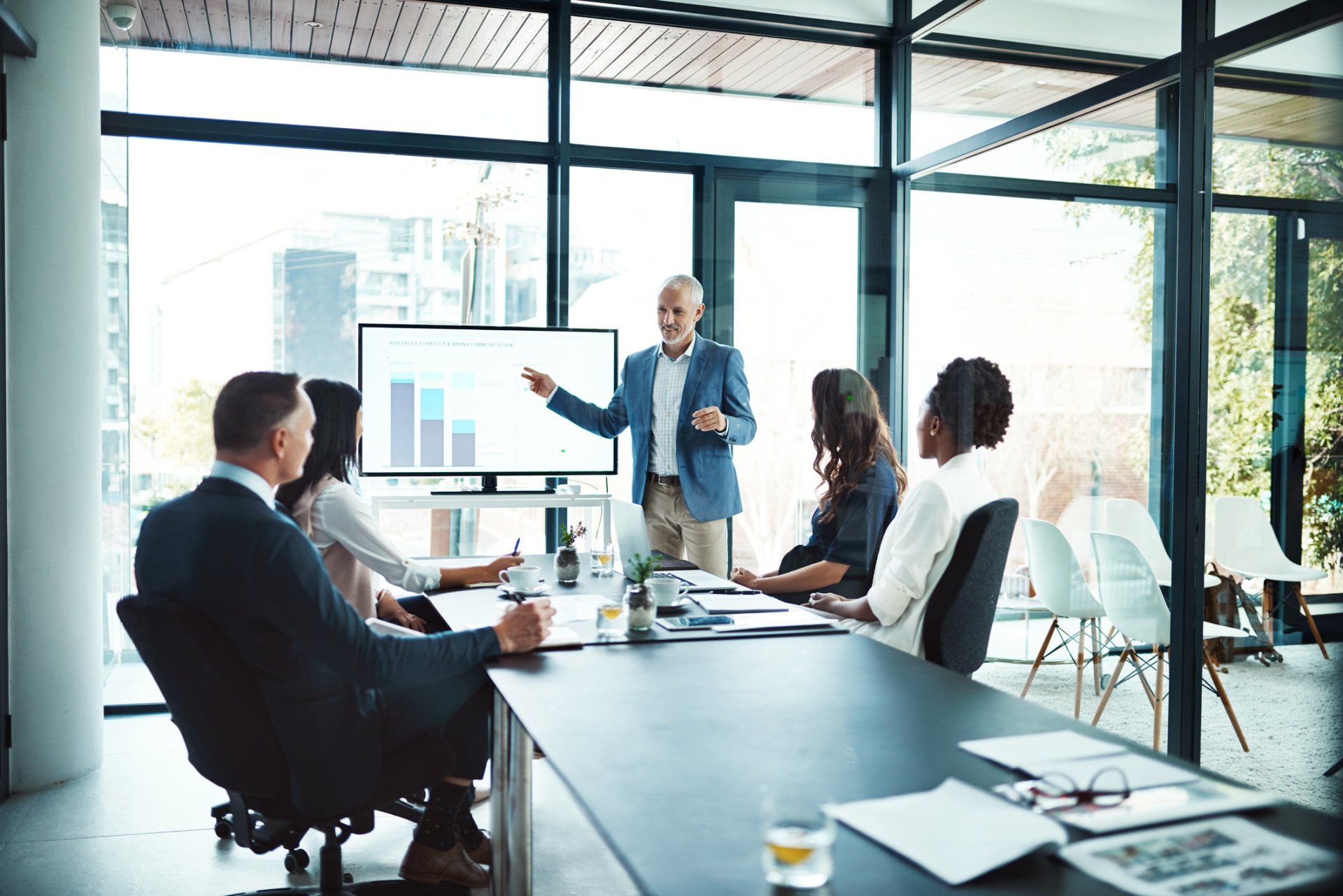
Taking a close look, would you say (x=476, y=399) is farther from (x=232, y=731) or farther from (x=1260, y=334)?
(x=1260, y=334)

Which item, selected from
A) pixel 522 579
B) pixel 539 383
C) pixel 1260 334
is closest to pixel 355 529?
pixel 522 579

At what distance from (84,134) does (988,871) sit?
3.80m

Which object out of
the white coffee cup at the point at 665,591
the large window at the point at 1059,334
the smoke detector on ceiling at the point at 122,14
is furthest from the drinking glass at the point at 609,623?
the smoke detector on ceiling at the point at 122,14

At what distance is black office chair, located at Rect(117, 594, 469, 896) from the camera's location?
6.44 ft

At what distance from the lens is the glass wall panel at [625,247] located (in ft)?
16.6

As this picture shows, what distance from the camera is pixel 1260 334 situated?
319cm

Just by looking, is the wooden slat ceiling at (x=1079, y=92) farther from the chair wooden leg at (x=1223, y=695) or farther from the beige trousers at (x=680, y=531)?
the beige trousers at (x=680, y=531)

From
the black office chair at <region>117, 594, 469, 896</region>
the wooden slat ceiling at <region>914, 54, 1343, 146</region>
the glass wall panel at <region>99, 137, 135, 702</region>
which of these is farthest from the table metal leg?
the glass wall panel at <region>99, 137, 135, 702</region>

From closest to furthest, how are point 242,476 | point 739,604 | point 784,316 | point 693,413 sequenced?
point 242,476, point 739,604, point 693,413, point 784,316

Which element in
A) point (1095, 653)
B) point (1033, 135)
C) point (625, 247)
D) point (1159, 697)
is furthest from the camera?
point (625, 247)

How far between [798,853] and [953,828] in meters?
0.24

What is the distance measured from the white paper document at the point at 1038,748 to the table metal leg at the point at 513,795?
0.92 m

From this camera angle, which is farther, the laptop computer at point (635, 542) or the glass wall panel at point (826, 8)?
the glass wall panel at point (826, 8)

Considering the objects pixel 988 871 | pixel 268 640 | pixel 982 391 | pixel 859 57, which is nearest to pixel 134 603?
pixel 268 640
